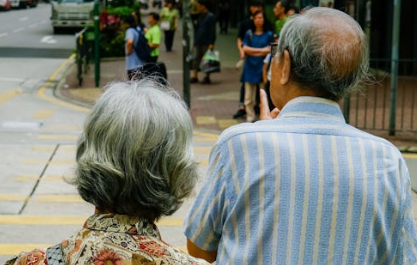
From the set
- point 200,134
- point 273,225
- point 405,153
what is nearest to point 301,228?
point 273,225

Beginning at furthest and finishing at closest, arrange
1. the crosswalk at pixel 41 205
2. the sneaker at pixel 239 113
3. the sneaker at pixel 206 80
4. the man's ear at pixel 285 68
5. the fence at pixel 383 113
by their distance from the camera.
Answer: the sneaker at pixel 206 80 → the sneaker at pixel 239 113 → the fence at pixel 383 113 → the crosswalk at pixel 41 205 → the man's ear at pixel 285 68

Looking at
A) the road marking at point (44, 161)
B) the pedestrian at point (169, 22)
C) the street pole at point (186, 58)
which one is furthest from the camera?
the pedestrian at point (169, 22)

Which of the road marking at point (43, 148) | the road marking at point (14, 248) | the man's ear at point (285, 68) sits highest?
the man's ear at point (285, 68)

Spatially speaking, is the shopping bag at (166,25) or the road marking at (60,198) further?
the shopping bag at (166,25)

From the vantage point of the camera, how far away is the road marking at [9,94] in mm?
15227

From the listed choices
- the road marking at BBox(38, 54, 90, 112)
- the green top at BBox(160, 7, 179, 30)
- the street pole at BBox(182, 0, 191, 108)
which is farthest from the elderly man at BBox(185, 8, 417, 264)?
the green top at BBox(160, 7, 179, 30)

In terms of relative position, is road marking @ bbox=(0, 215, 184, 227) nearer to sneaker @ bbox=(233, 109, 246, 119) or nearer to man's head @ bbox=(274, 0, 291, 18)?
man's head @ bbox=(274, 0, 291, 18)

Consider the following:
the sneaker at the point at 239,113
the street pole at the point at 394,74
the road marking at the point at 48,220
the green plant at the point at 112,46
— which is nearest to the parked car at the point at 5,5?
the green plant at the point at 112,46

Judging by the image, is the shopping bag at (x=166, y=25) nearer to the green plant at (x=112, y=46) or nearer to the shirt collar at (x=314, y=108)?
the green plant at (x=112, y=46)

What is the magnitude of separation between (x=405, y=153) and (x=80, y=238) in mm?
8970

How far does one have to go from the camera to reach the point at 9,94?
15930 mm

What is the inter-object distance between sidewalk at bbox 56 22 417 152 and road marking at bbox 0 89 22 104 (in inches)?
31.1

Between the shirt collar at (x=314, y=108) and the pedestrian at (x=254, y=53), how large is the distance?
932cm

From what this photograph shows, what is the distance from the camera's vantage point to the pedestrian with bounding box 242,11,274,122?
1189 centimetres
